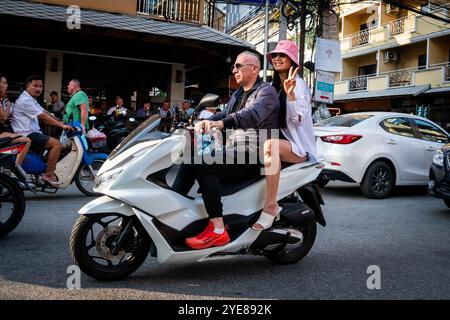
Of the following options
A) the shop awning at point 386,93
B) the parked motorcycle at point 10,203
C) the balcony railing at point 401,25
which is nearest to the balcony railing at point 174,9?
the parked motorcycle at point 10,203

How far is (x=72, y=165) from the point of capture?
682 cm

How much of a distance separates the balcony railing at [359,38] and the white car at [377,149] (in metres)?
24.5

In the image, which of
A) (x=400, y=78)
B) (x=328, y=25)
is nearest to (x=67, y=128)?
(x=328, y=25)

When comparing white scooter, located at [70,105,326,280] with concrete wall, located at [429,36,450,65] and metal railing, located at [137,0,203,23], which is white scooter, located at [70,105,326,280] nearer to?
metal railing, located at [137,0,203,23]

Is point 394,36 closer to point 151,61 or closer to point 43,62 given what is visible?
point 151,61

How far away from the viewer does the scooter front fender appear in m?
3.25

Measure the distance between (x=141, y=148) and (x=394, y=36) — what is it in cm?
2824

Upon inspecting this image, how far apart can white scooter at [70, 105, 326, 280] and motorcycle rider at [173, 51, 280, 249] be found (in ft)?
0.28

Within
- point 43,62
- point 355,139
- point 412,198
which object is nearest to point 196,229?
point 355,139

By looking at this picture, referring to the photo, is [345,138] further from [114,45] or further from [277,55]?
[114,45]

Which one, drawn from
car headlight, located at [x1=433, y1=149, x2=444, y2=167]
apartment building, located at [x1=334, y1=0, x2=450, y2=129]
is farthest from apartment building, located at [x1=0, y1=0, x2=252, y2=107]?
apartment building, located at [x1=334, y1=0, x2=450, y2=129]

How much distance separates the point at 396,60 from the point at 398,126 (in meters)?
Answer: 23.2

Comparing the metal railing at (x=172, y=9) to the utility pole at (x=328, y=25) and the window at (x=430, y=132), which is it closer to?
the utility pole at (x=328, y=25)

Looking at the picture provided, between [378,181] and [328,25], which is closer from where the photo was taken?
[378,181]
